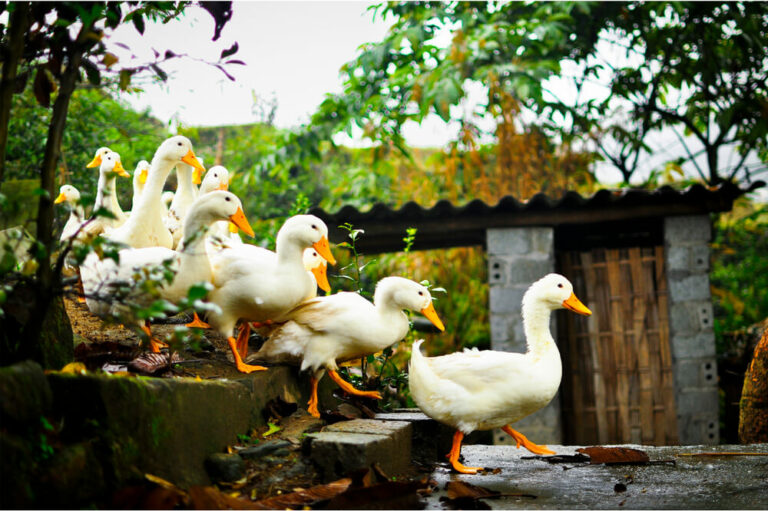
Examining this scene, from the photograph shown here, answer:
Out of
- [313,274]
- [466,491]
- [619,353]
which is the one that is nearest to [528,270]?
[619,353]

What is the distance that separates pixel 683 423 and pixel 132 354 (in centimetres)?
534

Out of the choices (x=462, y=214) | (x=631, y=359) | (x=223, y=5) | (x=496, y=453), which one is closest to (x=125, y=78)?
(x=223, y=5)

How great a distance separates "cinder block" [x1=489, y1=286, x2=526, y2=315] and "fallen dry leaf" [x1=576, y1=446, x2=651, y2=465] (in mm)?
3008

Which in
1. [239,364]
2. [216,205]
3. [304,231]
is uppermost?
[216,205]

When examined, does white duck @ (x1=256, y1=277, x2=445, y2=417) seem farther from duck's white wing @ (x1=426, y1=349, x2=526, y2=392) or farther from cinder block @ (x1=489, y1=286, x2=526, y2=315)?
cinder block @ (x1=489, y1=286, x2=526, y2=315)

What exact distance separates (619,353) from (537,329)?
3.68 m

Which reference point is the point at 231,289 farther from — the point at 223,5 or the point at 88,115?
the point at 88,115

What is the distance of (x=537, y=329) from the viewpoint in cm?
394

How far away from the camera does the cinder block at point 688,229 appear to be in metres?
6.80

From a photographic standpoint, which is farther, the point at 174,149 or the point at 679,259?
the point at 679,259

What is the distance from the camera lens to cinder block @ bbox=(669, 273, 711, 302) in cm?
677

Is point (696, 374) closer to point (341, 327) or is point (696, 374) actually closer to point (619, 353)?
point (619, 353)

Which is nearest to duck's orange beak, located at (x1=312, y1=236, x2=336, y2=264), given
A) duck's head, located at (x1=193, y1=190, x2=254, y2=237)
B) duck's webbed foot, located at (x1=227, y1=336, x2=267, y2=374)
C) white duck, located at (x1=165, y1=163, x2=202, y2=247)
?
duck's head, located at (x1=193, y1=190, x2=254, y2=237)

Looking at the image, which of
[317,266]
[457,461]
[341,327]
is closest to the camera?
[341,327]
